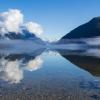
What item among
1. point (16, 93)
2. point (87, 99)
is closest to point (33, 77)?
point (16, 93)

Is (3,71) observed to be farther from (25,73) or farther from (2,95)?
(2,95)

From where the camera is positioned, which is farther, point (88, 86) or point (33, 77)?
point (33, 77)

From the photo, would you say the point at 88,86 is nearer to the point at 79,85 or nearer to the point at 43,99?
the point at 79,85

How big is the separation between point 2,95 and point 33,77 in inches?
520

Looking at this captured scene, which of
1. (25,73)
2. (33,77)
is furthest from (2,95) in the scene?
(25,73)

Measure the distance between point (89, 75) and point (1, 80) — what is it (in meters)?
12.0

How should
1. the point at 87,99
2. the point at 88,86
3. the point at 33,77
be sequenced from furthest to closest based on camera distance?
1. the point at 33,77
2. the point at 88,86
3. the point at 87,99

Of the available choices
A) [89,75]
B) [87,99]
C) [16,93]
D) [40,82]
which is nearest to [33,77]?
[40,82]

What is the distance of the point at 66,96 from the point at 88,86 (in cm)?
713

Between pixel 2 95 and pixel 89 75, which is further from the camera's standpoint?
pixel 89 75

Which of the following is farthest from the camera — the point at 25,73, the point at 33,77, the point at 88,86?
the point at 25,73

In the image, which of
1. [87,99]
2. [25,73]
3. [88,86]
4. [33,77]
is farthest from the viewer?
[25,73]

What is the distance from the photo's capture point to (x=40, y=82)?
48.8 meters

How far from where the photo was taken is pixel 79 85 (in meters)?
46.5
